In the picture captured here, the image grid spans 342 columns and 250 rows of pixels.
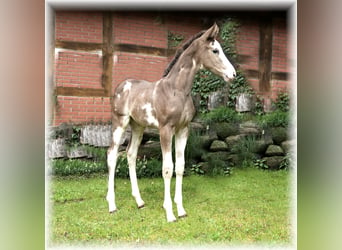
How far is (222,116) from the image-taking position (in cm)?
388

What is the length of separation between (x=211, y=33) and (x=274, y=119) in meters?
1.32

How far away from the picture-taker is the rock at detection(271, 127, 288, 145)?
12.2 feet

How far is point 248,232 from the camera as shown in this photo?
3.05m

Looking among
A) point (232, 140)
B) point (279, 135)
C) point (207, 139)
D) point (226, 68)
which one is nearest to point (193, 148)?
point (207, 139)

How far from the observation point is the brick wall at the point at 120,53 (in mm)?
3459

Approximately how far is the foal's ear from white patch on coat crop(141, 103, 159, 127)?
771 mm

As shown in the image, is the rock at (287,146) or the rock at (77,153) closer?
the rock at (287,146)

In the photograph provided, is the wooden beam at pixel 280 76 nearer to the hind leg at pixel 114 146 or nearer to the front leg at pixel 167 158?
the front leg at pixel 167 158

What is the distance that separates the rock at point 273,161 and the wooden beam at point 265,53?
764mm

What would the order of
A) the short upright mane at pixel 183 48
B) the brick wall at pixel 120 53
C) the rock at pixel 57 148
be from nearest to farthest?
the short upright mane at pixel 183 48
the brick wall at pixel 120 53
the rock at pixel 57 148

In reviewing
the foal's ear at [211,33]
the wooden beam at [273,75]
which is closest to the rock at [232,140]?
the wooden beam at [273,75]

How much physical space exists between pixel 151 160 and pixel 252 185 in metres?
1.13

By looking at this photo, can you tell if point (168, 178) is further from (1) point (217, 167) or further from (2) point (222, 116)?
(2) point (222, 116)
